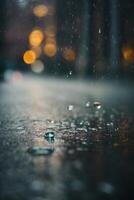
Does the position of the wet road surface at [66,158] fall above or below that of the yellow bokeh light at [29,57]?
below

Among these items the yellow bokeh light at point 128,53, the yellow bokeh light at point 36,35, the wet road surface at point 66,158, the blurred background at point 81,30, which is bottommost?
the wet road surface at point 66,158

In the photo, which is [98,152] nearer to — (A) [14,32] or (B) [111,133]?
(B) [111,133]

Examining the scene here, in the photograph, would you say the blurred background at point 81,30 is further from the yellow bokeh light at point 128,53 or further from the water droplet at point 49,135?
the water droplet at point 49,135

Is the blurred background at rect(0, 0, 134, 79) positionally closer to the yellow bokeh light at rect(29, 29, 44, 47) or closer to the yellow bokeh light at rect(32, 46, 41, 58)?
the yellow bokeh light at rect(29, 29, 44, 47)

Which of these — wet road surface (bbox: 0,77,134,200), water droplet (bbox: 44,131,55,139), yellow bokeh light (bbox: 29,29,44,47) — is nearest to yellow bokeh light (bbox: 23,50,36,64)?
yellow bokeh light (bbox: 29,29,44,47)

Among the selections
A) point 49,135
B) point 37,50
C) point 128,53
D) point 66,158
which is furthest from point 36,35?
point 66,158

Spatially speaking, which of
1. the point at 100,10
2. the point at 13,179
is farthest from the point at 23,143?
the point at 100,10

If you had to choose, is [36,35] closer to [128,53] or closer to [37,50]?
[128,53]

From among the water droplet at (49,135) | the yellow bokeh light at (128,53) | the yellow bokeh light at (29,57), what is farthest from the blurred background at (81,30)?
the yellow bokeh light at (29,57)
